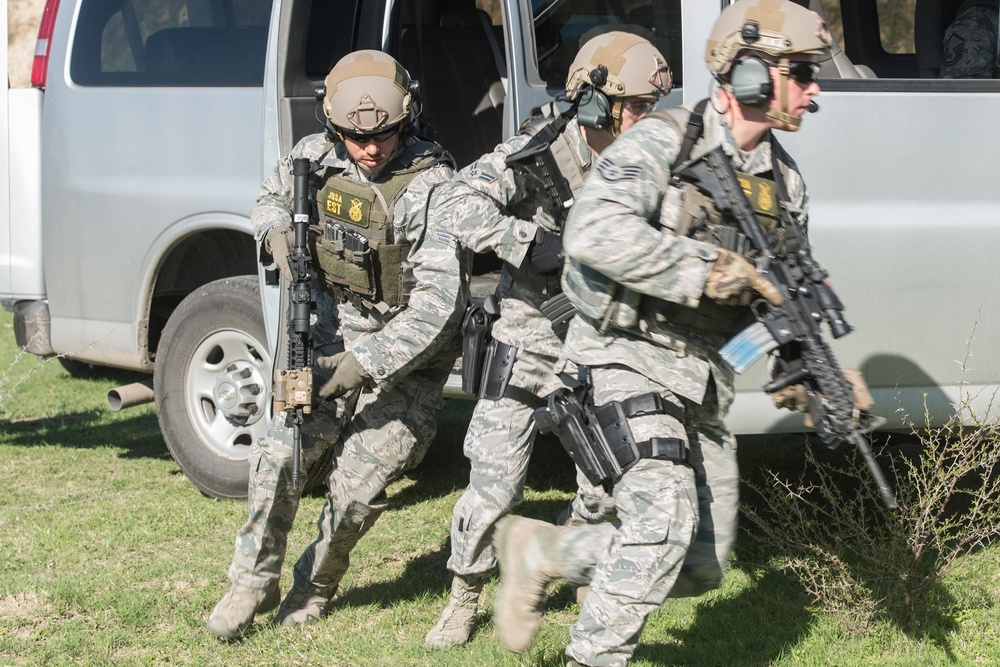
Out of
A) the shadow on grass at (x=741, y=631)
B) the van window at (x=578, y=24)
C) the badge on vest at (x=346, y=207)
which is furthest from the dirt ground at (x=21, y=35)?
the shadow on grass at (x=741, y=631)

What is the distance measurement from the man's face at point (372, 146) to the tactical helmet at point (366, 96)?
0.14 feet

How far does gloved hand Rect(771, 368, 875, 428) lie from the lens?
301 cm

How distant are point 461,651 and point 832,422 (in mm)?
1404

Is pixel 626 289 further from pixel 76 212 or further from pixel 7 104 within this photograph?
pixel 7 104

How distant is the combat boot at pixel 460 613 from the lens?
379 centimetres

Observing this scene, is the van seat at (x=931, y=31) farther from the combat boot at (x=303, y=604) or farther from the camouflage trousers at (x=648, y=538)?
the combat boot at (x=303, y=604)

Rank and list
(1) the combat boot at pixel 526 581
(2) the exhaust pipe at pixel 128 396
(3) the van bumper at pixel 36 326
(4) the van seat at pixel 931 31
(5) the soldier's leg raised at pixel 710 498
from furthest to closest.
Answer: (3) the van bumper at pixel 36 326
(2) the exhaust pipe at pixel 128 396
(4) the van seat at pixel 931 31
(1) the combat boot at pixel 526 581
(5) the soldier's leg raised at pixel 710 498

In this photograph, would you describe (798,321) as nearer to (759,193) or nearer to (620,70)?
(759,193)

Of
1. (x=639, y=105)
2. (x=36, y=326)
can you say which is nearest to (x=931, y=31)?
(x=639, y=105)

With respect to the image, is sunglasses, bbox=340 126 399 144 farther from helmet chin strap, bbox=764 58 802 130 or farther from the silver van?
helmet chin strap, bbox=764 58 802 130

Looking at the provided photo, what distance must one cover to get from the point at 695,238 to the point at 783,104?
15.5 inches

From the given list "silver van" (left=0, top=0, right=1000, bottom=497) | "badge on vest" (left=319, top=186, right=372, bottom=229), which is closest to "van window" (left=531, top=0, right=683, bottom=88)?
"silver van" (left=0, top=0, right=1000, bottom=497)

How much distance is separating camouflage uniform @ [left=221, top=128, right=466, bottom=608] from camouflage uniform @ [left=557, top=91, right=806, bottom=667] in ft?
2.05

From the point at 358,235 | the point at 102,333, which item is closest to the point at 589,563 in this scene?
the point at 358,235
